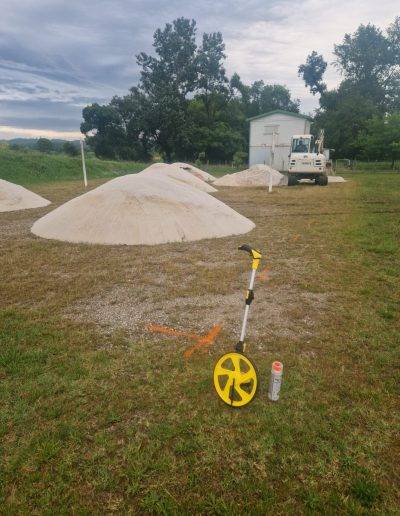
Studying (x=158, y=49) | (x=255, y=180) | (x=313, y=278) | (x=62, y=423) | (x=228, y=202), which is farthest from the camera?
(x=158, y=49)

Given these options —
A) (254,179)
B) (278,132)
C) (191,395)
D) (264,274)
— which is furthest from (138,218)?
(278,132)

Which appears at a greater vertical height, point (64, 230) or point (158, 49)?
point (158, 49)

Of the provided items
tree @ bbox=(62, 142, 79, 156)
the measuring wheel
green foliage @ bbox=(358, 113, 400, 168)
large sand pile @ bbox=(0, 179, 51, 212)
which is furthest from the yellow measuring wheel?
tree @ bbox=(62, 142, 79, 156)

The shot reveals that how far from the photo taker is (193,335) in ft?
16.4

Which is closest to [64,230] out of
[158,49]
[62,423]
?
[62,423]

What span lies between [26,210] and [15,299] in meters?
11.0

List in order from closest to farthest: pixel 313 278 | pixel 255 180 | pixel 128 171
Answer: pixel 313 278, pixel 255 180, pixel 128 171

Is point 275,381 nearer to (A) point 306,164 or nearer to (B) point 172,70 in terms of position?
(A) point 306,164

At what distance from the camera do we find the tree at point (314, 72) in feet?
217

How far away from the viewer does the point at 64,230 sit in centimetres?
1052

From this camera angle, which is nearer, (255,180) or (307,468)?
(307,468)

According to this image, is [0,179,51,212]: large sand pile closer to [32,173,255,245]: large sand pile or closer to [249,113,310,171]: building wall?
[32,173,255,245]: large sand pile

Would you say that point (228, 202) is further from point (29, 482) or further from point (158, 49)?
point (158, 49)

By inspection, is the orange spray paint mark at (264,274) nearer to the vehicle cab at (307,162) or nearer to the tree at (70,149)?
the vehicle cab at (307,162)
